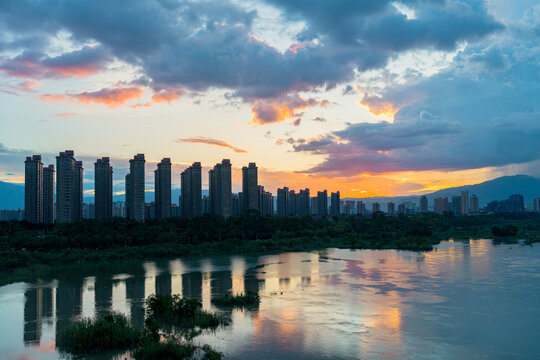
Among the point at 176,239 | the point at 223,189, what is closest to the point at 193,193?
the point at 223,189

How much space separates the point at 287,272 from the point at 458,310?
15.9 meters

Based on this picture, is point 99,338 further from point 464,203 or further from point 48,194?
point 464,203

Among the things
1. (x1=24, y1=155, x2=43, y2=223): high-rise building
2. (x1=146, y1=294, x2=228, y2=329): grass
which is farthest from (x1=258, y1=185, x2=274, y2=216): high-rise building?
(x1=146, y1=294, x2=228, y2=329): grass

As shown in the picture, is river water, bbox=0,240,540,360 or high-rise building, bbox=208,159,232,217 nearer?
river water, bbox=0,240,540,360

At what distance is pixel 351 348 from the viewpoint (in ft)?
45.7

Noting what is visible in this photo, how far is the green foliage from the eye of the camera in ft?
46.1

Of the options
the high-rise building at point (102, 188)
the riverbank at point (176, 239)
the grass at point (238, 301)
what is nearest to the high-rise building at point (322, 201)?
the riverbank at point (176, 239)

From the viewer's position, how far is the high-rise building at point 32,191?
67.2 m

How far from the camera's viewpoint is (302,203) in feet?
440

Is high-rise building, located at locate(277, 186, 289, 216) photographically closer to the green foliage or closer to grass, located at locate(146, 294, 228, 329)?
grass, located at locate(146, 294, 228, 329)

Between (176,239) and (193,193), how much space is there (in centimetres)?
3528

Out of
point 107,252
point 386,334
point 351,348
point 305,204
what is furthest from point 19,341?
point 305,204

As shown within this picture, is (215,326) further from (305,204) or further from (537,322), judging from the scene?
(305,204)

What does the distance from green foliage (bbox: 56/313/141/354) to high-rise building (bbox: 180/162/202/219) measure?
71.1 meters
